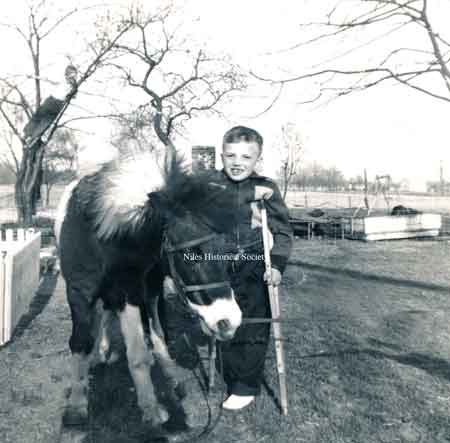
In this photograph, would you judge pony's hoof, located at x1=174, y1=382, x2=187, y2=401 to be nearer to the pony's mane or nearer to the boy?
the boy

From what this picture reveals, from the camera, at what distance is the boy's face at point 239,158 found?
3.21 metres

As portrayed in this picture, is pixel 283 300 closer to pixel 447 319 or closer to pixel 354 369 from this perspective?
pixel 447 319

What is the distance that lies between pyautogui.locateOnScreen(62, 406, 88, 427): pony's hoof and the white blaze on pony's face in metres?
1.37

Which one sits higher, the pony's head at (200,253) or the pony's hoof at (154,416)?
the pony's head at (200,253)

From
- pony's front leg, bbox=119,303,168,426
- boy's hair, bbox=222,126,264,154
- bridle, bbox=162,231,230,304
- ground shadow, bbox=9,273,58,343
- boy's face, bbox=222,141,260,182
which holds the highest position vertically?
boy's hair, bbox=222,126,264,154

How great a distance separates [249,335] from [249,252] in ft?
2.12

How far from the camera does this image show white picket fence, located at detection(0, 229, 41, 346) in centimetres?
468

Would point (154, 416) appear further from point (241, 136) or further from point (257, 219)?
point (241, 136)

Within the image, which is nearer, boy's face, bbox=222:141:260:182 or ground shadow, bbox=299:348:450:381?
boy's face, bbox=222:141:260:182

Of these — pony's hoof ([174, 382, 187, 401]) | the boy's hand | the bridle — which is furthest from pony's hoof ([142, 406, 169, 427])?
the boy's hand

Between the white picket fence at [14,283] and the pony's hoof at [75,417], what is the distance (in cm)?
196

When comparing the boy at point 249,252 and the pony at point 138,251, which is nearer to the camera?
the pony at point 138,251

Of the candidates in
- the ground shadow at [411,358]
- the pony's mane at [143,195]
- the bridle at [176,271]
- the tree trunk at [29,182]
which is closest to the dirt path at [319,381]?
the ground shadow at [411,358]

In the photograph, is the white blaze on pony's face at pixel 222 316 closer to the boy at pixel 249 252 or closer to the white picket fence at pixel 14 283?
the boy at pixel 249 252
